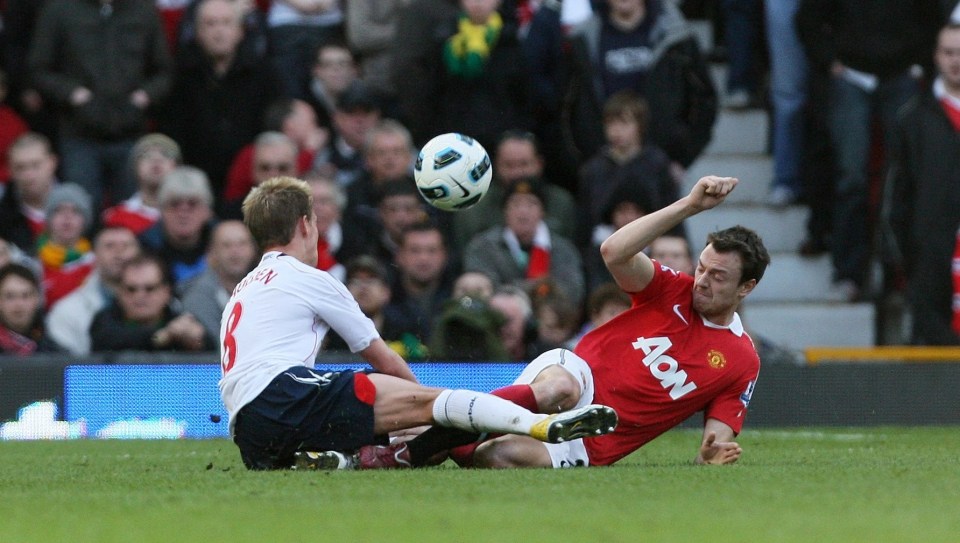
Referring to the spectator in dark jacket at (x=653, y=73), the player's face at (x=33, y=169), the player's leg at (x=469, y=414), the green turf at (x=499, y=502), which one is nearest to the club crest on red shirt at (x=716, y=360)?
the green turf at (x=499, y=502)

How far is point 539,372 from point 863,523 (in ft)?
8.27

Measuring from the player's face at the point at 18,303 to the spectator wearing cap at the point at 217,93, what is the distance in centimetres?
229

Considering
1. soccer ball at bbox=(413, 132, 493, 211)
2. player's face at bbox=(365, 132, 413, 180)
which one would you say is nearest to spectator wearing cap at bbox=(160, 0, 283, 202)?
player's face at bbox=(365, 132, 413, 180)

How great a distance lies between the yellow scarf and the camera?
13453 millimetres

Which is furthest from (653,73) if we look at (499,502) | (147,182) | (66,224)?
(499,502)

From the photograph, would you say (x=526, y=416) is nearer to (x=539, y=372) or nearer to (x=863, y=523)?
A: (x=539, y=372)

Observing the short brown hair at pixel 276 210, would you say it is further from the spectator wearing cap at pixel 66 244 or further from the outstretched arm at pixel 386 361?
the spectator wearing cap at pixel 66 244

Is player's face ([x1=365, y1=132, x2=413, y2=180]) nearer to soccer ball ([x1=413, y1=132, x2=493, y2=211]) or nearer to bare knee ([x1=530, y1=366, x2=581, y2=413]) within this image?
soccer ball ([x1=413, y1=132, x2=493, y2=211])

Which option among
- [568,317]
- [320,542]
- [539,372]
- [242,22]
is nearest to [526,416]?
[539,372]

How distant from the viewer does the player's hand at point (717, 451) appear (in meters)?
7.82

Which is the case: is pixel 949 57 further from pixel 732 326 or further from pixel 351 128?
pixel 732 326

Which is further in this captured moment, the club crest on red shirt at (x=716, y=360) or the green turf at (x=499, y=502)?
the club crest on red shirt at (x=716, y=360)

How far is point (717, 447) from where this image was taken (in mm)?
7875

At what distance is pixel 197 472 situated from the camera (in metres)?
8.09
